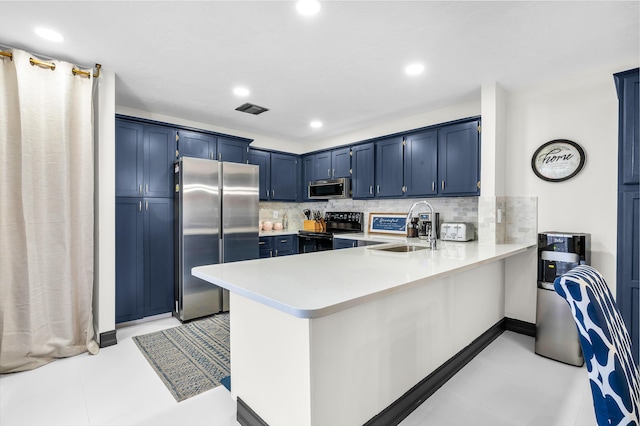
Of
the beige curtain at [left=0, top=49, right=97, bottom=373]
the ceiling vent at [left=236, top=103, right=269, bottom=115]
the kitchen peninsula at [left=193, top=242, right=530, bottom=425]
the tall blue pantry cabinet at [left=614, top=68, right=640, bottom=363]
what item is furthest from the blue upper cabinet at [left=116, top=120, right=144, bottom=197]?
the tall blue pantry cabinet at [left=614, top=68, right=640, bottom=363]

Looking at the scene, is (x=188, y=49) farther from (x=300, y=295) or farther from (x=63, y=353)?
(x=63, y=353)

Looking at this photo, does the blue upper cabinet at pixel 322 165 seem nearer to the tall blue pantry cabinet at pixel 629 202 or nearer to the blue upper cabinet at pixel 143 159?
the blue upper cabinet at pixel 143 159

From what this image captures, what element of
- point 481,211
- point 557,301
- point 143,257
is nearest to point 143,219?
point 143,257

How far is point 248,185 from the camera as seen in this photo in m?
4.01

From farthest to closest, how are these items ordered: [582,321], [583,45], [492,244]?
[492,244], [583,45], [582,321]

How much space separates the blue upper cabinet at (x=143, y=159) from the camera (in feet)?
11.0

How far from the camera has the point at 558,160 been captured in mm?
2891

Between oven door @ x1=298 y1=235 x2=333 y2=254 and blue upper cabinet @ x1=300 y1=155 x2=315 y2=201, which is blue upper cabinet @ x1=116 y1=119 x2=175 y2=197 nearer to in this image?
oven door @ x1=298 y1=235 x2=333 y2=254

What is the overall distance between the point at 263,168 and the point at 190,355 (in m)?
3.00

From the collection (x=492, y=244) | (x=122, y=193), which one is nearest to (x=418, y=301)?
(x=492, y=244)

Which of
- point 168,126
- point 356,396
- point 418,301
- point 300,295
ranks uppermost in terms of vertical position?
point 168,126

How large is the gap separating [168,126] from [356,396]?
11.7 feet

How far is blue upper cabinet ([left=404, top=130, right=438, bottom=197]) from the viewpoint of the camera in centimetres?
366

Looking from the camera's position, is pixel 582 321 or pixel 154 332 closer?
pixel 582 321
